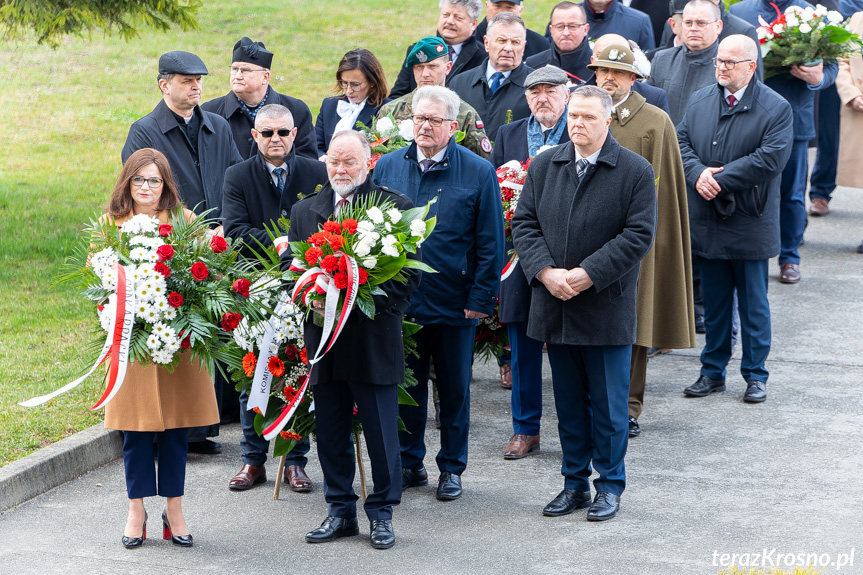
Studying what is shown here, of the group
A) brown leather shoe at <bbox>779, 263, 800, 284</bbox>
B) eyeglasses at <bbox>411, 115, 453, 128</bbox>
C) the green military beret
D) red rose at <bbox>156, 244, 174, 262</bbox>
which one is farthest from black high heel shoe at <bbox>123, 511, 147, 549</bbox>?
brown leather shoe at <bbox>779, 263, 800, 284</bbox>

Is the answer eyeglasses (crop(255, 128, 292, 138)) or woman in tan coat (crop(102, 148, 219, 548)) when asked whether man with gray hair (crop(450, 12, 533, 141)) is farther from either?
woman in tan coat (crop(102, 148, 219, 548))

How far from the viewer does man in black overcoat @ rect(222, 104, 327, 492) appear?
6527 mm

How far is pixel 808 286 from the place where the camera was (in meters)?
10.7

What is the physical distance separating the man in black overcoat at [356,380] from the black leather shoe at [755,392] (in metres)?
3.20

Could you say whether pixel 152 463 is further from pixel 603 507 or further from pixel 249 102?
→ pixel 249 102

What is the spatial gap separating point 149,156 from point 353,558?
7.86ft

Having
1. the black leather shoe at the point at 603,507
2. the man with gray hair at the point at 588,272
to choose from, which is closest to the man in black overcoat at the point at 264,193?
the man with gray hair at the point at 588,272

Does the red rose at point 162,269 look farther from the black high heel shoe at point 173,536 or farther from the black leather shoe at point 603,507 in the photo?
the black leather shoe at point 603,507

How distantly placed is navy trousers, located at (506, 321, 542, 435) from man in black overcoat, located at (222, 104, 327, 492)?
55.0 inches

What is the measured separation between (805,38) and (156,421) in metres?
6.94

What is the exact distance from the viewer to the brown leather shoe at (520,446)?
6934mm

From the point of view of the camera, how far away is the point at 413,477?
652cm

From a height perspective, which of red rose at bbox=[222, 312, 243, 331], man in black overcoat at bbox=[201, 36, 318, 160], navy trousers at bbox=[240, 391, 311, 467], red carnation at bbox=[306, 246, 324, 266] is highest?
man in black overcoat at bbox=[201, 36, 318, 160]

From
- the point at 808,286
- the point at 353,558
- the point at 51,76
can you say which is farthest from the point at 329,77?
the point at 353,558
